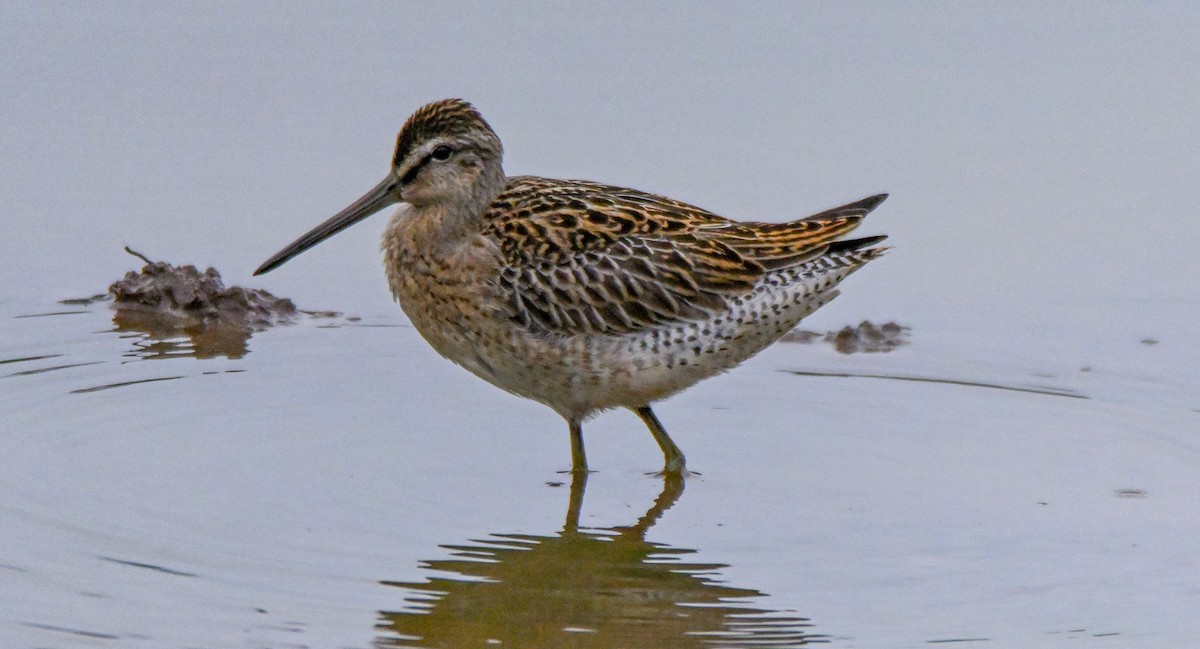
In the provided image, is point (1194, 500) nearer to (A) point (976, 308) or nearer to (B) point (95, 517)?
(A) point (976, 308)

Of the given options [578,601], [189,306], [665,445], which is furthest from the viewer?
[189,306]

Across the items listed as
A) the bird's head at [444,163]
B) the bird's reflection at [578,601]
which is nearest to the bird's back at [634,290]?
the bird's head at [444,163]

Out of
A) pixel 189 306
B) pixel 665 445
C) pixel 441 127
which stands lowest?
pixel 665 445

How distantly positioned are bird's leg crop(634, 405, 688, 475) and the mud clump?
2.11m

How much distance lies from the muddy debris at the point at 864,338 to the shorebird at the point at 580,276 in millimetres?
1320

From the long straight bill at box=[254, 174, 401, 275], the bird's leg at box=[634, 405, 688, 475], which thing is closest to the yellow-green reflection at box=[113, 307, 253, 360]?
the long straight bill at box=[254, 174, 401, 275]

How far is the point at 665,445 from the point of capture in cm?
746

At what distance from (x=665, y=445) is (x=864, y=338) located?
169 centimetres

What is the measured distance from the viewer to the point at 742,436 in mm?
7797

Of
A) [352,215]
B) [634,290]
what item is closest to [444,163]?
[352,215]

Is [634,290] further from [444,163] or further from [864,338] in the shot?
[864,338]

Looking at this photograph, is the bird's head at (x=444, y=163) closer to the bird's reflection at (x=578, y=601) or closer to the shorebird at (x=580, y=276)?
the shorebird at (x=580, y=276)

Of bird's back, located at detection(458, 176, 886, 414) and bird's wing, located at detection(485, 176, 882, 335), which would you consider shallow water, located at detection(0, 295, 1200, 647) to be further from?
bird's wing, located at detection(485, 176, 882, 335)

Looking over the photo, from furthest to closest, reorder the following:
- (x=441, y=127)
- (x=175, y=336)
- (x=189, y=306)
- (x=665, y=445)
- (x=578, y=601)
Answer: (x=189, y=306), (x=175, y=336), (x=665, y=445), (x=441, y=127), (x=578, y=601)
